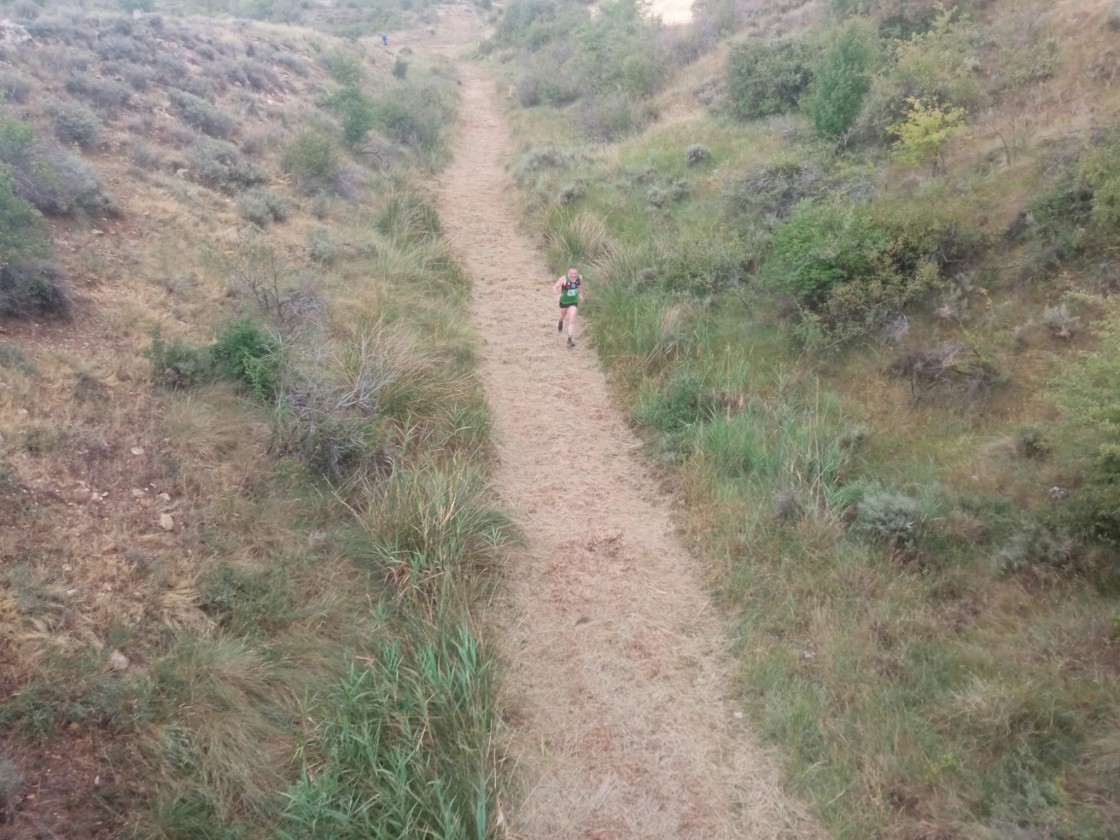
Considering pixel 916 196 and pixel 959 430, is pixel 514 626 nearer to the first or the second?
pixel 959 430

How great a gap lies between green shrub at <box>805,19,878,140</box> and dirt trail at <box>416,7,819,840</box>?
6318mm

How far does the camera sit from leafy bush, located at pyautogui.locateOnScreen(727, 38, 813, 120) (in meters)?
14.8

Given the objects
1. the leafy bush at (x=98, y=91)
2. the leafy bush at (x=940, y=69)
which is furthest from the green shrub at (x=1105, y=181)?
the leafy bush at (x=98, y=91)

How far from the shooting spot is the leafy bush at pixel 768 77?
48.6 feet

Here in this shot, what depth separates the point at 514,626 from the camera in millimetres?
5902

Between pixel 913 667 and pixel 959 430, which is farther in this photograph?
pixel 959 430

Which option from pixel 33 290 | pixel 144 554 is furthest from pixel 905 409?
pixel 33 290

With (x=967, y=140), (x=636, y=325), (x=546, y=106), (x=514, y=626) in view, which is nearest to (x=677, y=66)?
Result: (x=546, y=106)

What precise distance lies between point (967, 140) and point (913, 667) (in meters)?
8.19

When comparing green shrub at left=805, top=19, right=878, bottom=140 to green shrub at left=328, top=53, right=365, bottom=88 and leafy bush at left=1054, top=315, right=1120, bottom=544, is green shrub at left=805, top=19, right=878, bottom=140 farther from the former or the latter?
green shrub at left=328, top=53, right=365, bottom=88

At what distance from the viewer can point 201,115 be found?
1385 centimetres

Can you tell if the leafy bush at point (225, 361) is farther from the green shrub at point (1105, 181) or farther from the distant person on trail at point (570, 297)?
the green shrub at point (1105, 181)

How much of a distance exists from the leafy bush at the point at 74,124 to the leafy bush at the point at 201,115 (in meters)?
2.72

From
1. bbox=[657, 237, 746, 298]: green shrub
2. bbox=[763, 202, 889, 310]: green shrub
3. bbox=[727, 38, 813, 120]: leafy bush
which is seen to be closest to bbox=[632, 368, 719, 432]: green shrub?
bbox=[763, 202, 889, 310]: green shrub
